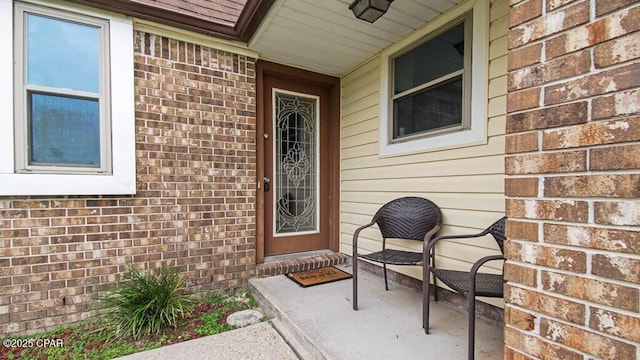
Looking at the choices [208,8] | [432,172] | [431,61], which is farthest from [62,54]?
[432,172]

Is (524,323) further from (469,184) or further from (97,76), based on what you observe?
(97,76)

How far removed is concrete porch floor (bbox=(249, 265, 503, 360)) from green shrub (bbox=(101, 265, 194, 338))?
2.36 ft

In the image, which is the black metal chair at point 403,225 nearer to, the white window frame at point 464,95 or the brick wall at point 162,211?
the white window frame at point 464,95

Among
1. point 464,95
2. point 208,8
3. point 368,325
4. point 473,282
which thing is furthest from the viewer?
point 208,8

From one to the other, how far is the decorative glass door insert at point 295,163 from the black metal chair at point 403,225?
1.08 m

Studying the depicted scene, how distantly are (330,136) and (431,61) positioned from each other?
1466 millimetres

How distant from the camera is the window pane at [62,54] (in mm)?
2217

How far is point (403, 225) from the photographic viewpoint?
100.0 inches

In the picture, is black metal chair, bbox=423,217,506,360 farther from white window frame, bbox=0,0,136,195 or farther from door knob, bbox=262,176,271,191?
white window frame, bbox=0,0,136,195

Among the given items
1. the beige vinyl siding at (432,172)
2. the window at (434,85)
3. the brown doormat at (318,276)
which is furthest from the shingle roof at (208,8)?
the brown doormat at (318,276)

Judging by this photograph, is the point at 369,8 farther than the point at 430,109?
No

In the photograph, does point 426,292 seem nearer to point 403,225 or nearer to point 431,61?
point 403,225

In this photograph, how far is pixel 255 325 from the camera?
2273 millimetres

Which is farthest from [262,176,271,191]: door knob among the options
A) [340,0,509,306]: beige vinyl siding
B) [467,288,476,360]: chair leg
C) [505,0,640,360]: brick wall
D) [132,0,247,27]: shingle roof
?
[505,0,640,360]: brick wall
